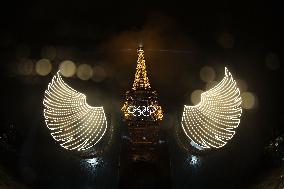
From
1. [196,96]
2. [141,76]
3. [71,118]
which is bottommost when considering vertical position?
[71,118]

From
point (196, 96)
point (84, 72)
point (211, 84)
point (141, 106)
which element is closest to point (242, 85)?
point (211, 84)

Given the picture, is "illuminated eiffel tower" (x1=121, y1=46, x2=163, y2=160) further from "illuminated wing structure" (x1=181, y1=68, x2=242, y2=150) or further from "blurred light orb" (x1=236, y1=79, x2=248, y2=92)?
Answer: "blurred light orb" (x1=236, y1=79, x2=248, y2=92)

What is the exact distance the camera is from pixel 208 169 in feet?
73.2

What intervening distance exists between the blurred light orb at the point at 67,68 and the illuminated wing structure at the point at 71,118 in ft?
1.40

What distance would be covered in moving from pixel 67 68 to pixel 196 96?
7.57m

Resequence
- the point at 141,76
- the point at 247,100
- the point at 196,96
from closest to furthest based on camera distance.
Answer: the point at 247,100 < the point at 141,76 < the point at 196,96

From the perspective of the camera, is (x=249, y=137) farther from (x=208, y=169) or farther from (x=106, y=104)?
(x=106, y=104)

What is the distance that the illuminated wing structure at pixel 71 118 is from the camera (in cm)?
2309

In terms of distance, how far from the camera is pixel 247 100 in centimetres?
2328

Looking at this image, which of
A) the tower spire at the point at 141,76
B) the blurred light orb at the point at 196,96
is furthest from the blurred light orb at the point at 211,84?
the tower spire at the point at 141,76

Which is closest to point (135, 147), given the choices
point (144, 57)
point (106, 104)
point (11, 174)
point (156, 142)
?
point (156, 142)

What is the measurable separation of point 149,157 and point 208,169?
3.41m

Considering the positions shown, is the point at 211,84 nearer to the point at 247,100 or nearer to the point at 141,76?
the point at 247,100

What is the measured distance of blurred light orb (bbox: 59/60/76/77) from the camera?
24.6m
